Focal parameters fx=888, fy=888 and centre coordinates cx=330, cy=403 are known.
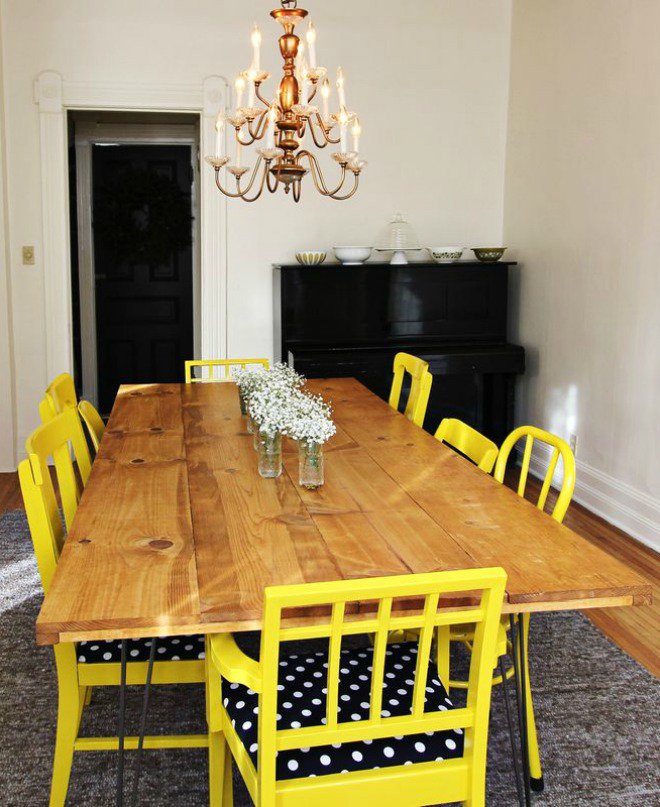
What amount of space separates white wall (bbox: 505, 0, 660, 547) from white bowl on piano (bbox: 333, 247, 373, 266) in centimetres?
103

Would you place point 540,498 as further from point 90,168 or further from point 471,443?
point 90,168

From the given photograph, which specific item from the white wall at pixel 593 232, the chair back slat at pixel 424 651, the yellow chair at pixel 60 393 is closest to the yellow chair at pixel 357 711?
the chair back slat at pixel 424 651

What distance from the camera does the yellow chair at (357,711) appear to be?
4.77ft

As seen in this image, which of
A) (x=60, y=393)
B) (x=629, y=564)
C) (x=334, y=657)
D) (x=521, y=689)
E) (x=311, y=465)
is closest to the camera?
(x=334, y=657)

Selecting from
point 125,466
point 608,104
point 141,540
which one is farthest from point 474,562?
point 608,104

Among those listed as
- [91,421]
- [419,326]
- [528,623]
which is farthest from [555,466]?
[419,326]

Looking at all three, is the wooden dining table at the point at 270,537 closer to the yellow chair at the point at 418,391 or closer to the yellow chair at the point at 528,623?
the yellow chair at the point at 528,623

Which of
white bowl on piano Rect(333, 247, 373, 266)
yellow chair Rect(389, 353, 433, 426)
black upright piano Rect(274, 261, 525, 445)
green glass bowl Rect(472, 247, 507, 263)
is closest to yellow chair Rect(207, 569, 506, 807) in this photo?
yellow chair Rect(389, 353, 433, 426)

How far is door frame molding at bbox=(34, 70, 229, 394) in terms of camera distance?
210 inches

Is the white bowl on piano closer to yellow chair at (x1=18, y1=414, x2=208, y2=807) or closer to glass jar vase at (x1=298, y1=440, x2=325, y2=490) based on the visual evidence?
glass jar vase at (x1=298, y1=440, x2=325, y2=490)

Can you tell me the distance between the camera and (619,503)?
14.7 feet

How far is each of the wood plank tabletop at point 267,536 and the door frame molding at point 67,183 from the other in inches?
109

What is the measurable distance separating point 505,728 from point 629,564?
5.37 feet

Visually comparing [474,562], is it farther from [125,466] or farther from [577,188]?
[577,188]
